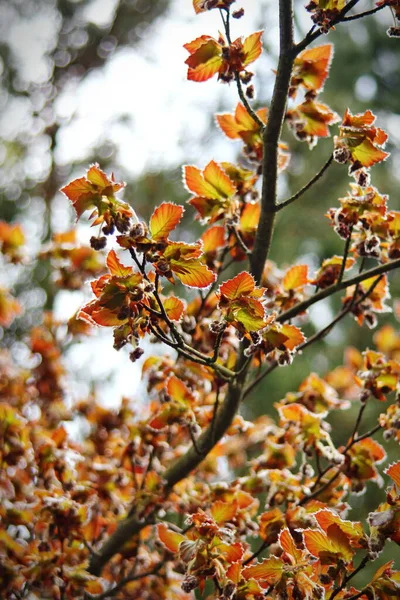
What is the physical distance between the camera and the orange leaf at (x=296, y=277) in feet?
4.19

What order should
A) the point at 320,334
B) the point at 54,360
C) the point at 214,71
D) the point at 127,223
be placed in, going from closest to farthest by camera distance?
the point at 127,223
the point at 214,71
the point at 320,334
the point at 54,360

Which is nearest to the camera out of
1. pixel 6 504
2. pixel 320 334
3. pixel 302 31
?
pixel 320 334

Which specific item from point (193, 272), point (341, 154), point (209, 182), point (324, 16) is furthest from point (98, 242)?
point (324, 16)

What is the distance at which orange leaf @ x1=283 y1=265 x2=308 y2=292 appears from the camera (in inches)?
50.3

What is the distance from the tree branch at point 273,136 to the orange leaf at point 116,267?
0.32 m

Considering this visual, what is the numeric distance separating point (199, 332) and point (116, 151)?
3.30 metres

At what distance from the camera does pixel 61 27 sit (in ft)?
14.1

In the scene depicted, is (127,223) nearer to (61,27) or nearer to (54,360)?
(54,360)

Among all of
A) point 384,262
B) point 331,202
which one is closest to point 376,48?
point 331,202

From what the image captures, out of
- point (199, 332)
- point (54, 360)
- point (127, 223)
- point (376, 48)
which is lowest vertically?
point (127, 223)

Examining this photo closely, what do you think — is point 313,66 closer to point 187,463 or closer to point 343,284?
point 343,284

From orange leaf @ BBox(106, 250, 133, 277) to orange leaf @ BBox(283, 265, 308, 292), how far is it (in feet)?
1.68

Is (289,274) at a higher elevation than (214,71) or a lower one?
lower

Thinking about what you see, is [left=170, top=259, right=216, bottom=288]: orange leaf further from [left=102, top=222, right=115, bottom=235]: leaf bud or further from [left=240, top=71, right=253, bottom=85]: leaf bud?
[left=240, top=71, right=253, bottom=85]: leaf bud
